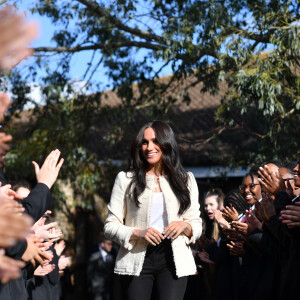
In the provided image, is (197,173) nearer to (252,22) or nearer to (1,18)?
(252,22)

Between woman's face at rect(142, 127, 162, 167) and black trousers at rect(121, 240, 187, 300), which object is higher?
woman's face at rect(142, 127, 162, 167)

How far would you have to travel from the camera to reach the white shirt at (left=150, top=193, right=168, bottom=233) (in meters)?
4.18

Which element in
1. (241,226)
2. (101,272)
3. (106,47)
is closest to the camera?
(241,226)

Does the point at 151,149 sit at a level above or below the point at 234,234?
above

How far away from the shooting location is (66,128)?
11.6 metres

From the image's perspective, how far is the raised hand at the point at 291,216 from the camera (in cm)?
342

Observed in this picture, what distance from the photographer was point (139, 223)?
415 centimetres

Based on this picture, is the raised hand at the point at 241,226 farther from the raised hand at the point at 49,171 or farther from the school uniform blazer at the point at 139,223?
the raised hand at the point at 49,171

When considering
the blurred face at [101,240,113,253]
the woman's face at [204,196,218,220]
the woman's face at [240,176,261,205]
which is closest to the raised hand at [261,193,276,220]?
the woman's face at [240,176,261,205]

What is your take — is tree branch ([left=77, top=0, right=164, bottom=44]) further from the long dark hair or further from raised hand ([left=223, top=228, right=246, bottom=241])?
the long dark hair

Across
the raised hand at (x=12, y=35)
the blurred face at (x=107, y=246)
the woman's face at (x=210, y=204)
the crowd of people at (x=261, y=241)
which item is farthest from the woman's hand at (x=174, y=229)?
the blurred face at (x=107, y=246)

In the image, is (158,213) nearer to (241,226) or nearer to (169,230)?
(169,230)

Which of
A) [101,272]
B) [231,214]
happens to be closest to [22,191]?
[231,214]

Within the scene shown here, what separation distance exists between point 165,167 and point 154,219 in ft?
1.56
